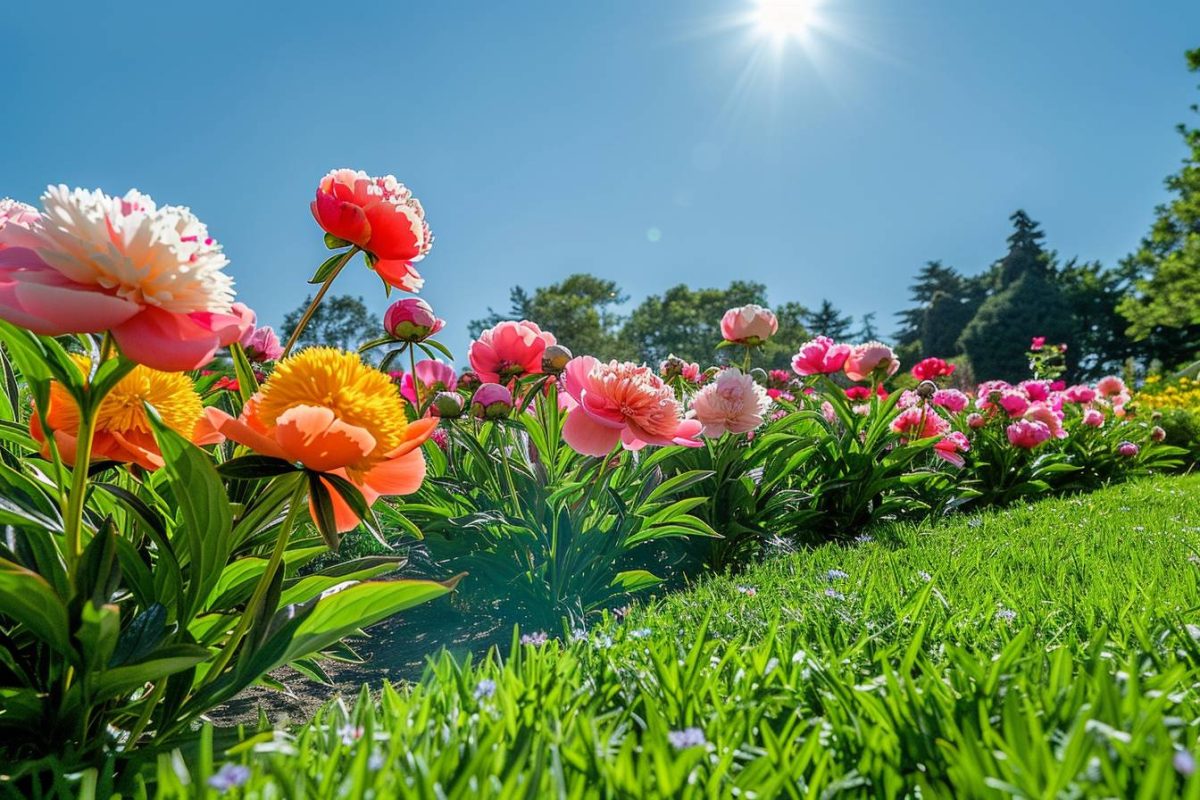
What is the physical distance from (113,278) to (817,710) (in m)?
1.12

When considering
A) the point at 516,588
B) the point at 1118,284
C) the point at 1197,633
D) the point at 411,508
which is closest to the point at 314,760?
the point at 1197,633

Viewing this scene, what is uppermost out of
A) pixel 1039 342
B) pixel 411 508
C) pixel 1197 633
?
pixel 1039 342

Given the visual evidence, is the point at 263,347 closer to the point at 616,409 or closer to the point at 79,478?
the point at 616,409

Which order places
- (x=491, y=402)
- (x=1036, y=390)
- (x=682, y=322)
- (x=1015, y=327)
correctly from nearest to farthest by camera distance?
(x=491, y=402) → (x=1036, y=390) → (x=1015, y=327) → (x=682, y=322)

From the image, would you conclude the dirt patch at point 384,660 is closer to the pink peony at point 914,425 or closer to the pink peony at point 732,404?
the pink peony at point 732,404

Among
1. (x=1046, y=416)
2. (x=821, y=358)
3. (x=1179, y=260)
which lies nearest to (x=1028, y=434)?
(x=1046, y=416)

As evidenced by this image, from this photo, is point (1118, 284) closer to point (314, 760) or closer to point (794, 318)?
point (794, 318)

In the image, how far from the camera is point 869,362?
3.95m

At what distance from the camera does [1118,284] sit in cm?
3275

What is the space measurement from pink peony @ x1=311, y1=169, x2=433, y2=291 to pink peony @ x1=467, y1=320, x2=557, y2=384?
0.97 metres

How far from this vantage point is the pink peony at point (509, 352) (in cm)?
244

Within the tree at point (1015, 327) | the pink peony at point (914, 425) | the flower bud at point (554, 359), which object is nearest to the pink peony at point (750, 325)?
the flower bud at point (554, 359)

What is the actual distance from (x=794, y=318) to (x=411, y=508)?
4386 cm

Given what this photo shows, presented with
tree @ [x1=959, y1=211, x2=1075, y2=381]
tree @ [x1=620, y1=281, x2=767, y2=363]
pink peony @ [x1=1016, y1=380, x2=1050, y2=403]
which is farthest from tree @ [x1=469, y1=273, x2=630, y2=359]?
pink peony @ [x1=1016, y1=380, x2=1050, y2=403]
